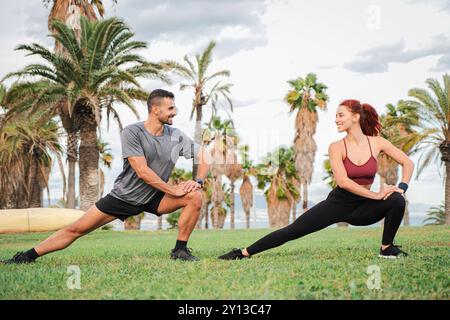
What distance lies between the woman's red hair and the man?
199cm

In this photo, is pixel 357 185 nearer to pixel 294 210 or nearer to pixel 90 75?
pixel 90 75

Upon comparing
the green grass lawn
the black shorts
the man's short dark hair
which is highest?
the man's short dark hair

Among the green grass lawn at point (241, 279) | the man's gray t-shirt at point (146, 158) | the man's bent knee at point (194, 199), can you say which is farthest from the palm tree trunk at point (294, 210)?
the man's gray t-shirt at point (146, 158)

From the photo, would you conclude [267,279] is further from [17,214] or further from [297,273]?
[17,214]

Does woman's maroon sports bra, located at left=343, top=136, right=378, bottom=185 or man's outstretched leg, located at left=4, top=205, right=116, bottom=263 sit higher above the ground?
woman's maroon sports bra, located at left=343, top=136, right=378, bottom=185

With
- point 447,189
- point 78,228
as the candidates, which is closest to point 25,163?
point 447,189

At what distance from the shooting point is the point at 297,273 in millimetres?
5141

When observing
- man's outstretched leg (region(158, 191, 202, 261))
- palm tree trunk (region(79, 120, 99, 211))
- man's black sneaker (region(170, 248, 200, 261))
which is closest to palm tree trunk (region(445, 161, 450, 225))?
palm tree trunk (region(79, 120, 99, 211))

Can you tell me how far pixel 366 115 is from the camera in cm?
621

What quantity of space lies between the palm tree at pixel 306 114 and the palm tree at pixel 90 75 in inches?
813

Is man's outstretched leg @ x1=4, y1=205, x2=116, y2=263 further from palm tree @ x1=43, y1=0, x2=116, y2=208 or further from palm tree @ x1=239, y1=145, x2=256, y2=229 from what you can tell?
palm tree @ x1=239, y1=145, x2=256, y2=229

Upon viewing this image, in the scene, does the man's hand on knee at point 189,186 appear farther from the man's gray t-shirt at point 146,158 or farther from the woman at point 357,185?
the woman at point 357,185

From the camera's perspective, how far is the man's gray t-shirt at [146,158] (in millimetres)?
6125

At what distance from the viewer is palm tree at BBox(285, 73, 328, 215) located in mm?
43750
